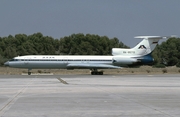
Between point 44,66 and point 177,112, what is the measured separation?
44.9 metres

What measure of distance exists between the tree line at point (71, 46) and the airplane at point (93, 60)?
Result: 59154 mm

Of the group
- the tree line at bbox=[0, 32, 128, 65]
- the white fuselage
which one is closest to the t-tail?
the white fuselage

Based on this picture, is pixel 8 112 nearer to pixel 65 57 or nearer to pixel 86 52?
pixel 65 57

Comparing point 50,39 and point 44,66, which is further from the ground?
point 50,39

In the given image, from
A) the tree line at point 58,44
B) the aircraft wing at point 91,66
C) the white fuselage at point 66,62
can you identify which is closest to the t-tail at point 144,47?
the white fuselage at point 66,62

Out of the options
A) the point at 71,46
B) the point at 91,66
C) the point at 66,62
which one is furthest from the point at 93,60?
the point at 71,46

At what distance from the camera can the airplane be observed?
56.3 metres

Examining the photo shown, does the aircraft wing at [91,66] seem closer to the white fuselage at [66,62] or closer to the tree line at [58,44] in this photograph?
the white fuselage at [66,62]

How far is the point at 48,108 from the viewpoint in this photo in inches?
547

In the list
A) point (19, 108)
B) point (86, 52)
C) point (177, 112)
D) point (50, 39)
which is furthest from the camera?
point (50, 39)

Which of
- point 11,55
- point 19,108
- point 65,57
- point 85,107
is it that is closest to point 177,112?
point 85,107

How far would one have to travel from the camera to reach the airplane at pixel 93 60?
185 feet

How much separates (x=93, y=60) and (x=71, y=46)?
68449 millimetres

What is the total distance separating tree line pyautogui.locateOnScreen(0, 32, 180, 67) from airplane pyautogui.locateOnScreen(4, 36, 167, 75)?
194 ft
